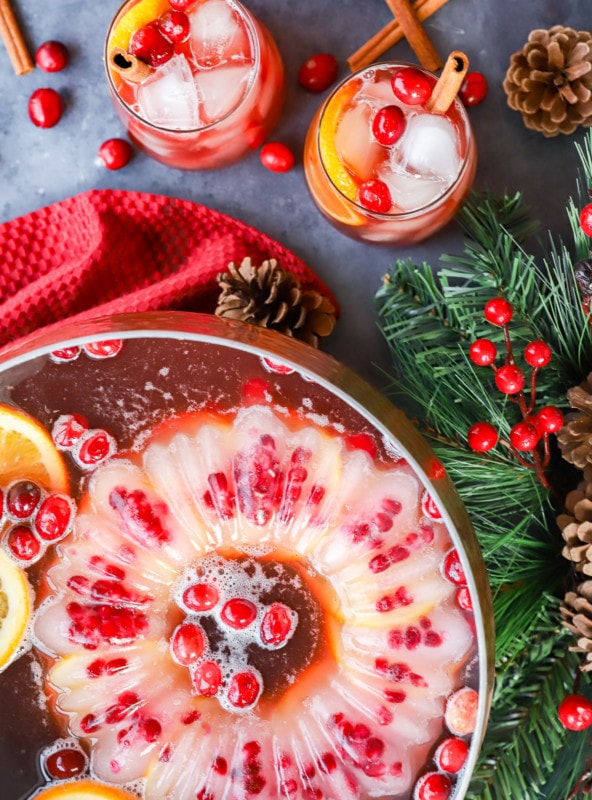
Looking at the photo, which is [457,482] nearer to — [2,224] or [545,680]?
[545,680]

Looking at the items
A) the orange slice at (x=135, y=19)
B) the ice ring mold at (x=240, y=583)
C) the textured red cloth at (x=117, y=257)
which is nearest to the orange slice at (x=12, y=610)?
the ice ring mold at (x=240, y=583)

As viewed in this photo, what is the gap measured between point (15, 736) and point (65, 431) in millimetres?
263

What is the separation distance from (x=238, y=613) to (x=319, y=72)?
1.83 feet

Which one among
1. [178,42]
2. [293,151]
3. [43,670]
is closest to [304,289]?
[293,151]

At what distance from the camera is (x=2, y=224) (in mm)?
817

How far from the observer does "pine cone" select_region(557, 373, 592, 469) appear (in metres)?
0.70

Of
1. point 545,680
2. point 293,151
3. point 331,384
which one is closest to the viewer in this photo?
point 331,384

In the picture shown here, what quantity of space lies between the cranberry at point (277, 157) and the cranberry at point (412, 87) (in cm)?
14

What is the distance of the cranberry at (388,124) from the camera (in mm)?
751

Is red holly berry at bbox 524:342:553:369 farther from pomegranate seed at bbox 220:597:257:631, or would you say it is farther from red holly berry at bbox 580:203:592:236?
pomegranate seed at bbox 220:597:257:631

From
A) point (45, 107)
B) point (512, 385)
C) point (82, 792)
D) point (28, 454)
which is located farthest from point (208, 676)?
point (45, 107)

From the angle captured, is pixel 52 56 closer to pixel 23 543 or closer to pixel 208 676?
pixel 23 543

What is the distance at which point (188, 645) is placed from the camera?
0.70 m

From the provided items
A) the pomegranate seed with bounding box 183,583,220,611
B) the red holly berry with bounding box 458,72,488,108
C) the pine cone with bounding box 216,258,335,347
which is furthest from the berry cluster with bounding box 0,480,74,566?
the red holly berry with bounding box 458,72,488,108
